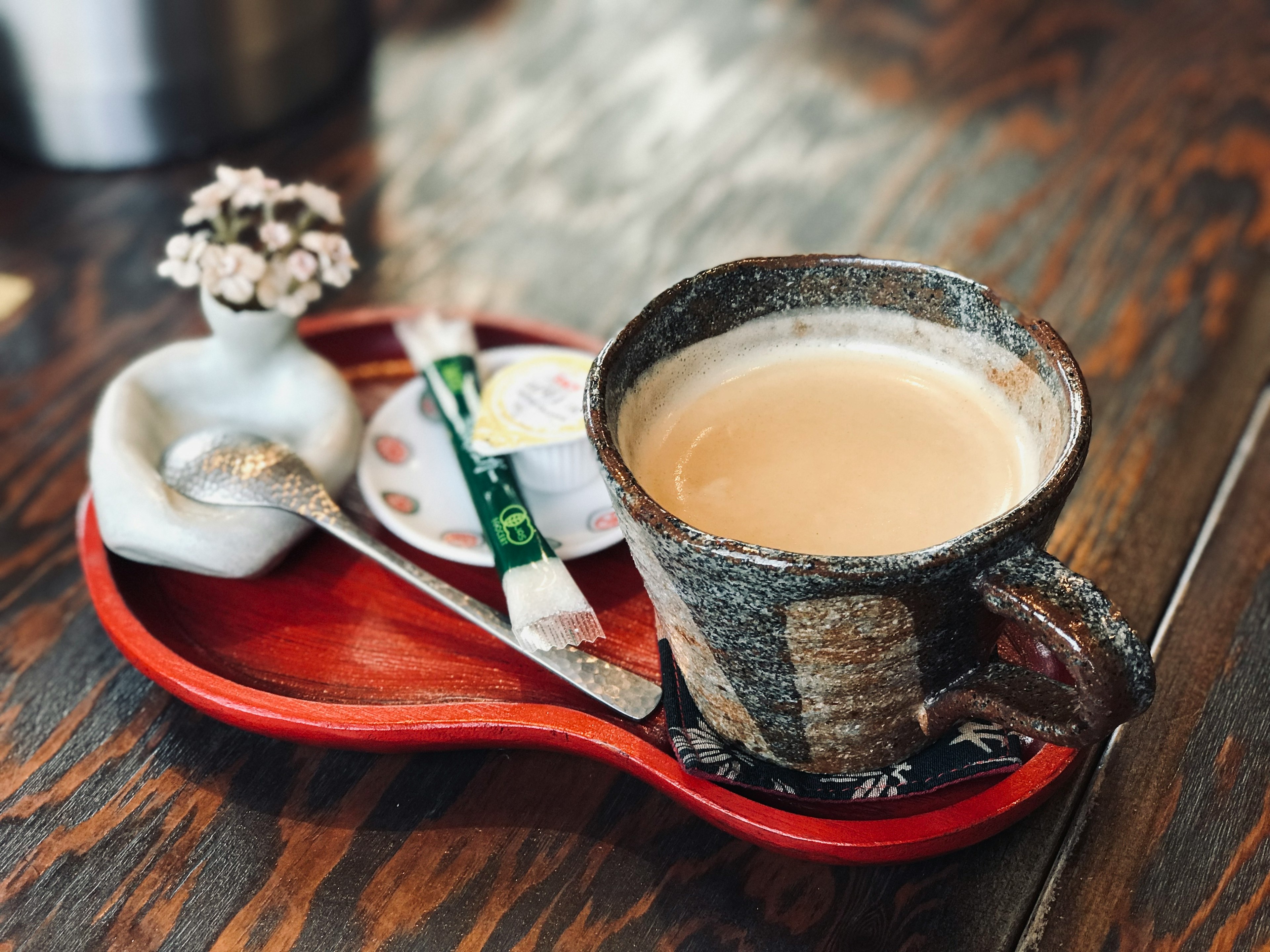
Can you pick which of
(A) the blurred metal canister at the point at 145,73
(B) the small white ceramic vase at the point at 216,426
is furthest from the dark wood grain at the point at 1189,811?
(A) the blurred metal canister at the point at 145,73

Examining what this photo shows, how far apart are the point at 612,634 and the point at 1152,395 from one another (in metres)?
0.56

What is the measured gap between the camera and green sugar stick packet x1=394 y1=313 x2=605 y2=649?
2.54 ft

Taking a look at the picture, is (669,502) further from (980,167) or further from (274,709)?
(980,167)

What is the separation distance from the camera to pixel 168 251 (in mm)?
872

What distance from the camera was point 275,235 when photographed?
2.93ft

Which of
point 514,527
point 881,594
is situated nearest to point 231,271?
point 514,527

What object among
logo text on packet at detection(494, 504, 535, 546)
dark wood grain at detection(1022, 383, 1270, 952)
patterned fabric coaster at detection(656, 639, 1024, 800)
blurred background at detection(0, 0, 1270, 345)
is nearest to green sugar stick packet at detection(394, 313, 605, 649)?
logo text on packet at detection(494, 504, 535, 546)

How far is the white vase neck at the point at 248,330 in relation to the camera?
90 centimetres

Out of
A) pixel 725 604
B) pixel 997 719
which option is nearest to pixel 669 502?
pixel 725 604

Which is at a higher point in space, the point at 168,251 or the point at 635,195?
the point at 168,251

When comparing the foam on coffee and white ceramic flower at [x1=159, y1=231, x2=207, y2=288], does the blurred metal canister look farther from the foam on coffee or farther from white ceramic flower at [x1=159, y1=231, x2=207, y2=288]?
the foam on coffee

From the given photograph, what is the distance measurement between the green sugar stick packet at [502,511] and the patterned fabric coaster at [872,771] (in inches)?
4.1

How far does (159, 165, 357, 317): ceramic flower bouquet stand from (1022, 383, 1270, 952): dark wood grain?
0.65 m

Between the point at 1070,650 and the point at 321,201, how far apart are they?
0.65 metres
